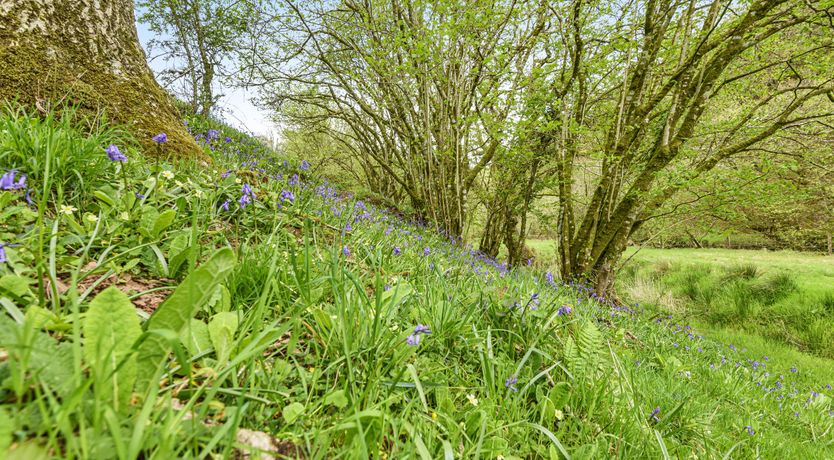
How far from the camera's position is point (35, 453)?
19.5 inches

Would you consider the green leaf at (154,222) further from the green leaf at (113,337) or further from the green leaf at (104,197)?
the green leaf at (113,337)

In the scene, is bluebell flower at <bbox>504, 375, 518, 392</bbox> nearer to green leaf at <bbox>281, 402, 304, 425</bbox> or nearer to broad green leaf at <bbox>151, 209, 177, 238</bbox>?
green leaf at <bbox>281, 402, 304, 425</bbox>

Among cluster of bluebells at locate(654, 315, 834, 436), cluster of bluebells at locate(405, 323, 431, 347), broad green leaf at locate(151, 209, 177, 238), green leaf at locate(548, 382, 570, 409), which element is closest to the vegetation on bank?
cluster of bluebells at locate(654, 315, 834, 436)

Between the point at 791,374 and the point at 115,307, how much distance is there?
26.4ft

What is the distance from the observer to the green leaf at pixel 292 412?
84 cm

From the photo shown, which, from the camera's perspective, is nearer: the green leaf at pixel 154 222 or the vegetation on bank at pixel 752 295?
the green leaf at pixel 154 222

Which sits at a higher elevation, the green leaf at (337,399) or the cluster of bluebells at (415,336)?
the cluster of bluebells at (415,336)

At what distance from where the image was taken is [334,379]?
1.10m

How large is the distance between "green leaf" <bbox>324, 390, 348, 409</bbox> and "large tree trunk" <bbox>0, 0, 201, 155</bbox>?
2.68 metres

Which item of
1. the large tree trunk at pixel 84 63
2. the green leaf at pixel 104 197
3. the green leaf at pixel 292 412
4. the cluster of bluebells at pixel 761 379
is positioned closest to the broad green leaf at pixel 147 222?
the green leaf at pixel 104 197

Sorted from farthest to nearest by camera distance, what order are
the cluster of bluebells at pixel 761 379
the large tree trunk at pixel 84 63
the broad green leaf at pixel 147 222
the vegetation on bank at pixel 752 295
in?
the vegetation on bank at pixel 752 295, the cluster of bluebells at pixel 761 379, the large tree trunk at pixel 84 63, the broad green leaf at pixel 147 222

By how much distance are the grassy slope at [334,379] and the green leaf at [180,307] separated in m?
0.06

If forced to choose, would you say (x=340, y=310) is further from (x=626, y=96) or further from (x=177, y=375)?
(x=626, y=96)

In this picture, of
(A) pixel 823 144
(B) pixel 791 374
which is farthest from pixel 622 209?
(A) pixel 823 144
